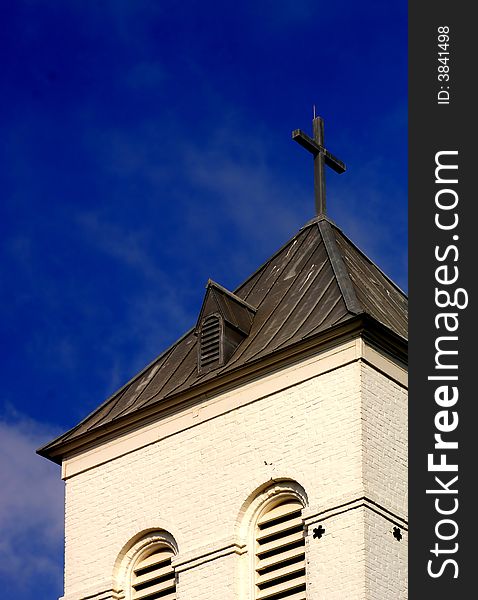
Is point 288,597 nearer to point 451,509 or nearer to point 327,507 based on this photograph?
point 327,507

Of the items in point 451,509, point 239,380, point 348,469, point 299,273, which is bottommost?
point 451,509

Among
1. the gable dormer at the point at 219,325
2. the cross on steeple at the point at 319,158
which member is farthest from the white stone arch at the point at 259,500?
the cross on steeple at the point at 319,158

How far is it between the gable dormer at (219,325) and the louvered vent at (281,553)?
121 inches

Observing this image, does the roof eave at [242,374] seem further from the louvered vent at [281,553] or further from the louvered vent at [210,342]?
the louvered vent at [281,553]

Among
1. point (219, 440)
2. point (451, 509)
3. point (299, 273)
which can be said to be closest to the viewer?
point (451, 509)

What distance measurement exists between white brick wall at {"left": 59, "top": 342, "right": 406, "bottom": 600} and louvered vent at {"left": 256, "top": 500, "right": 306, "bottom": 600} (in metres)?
0.24

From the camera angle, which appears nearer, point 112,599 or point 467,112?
point 467,112

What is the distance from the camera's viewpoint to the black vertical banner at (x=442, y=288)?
23406 millimetres

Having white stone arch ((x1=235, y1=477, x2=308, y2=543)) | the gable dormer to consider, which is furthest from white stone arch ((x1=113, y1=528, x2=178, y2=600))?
the gable dormer

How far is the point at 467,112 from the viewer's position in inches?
970

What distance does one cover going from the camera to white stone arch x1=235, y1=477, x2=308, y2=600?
27.4 m

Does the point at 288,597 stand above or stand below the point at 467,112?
below

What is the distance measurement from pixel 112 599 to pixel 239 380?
12.3 feet

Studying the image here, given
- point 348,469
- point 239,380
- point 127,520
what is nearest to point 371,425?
point 348,469
